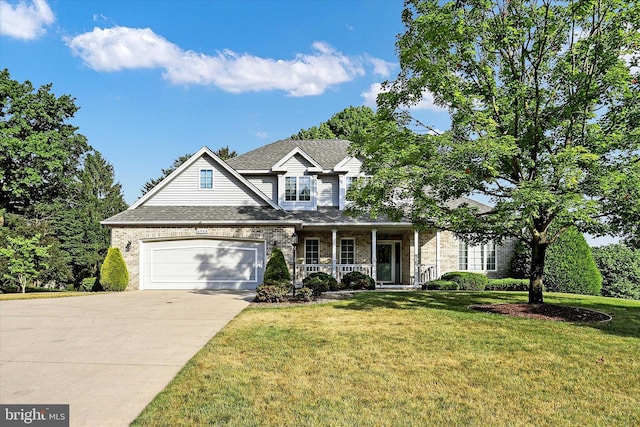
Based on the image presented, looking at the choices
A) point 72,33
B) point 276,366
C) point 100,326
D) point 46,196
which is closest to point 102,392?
point 276,366

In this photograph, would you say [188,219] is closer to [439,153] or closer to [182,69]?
[182,69]

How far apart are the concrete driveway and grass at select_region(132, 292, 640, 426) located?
43 centimetres

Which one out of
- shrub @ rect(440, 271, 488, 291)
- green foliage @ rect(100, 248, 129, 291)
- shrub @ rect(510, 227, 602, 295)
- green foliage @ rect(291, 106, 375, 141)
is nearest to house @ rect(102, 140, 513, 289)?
green foliage @ rect(100, 248, 129, 291)

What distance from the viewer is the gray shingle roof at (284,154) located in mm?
21062

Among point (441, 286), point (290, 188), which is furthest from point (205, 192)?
point (441, 286)

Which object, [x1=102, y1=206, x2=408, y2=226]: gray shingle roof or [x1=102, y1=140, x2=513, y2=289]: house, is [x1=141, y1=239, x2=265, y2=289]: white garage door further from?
[x1=102, y1=206, x2=408, y2=226]: gray shingle roof

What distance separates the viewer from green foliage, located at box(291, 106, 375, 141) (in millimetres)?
40219

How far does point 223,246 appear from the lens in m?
18.0

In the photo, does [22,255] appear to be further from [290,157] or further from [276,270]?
[290,157]

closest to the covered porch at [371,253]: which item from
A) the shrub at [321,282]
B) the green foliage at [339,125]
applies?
the shrub at [321,282]

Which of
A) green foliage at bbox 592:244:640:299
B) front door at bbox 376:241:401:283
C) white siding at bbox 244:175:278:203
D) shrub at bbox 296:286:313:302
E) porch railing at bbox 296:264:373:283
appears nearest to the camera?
shrub at bbox 296:286:313:302

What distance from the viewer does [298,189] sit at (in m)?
20.4

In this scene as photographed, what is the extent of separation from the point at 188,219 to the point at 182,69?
9246 millimetres

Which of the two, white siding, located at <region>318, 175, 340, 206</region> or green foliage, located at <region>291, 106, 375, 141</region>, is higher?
green foliage, located at <region>291, 106, 375, 141</region>
